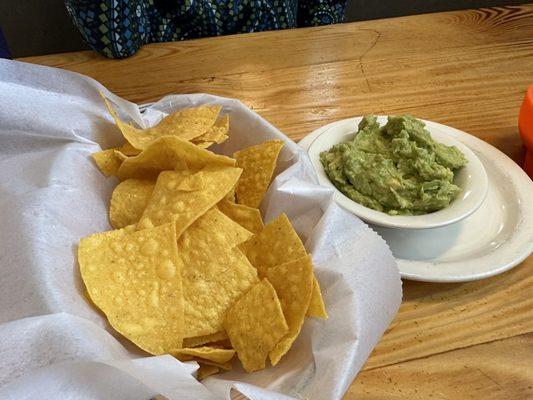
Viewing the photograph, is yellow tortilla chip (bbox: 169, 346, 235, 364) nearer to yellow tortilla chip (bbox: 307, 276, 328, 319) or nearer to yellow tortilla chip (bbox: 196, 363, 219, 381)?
yellow tortilla chip (bbox: 196, 363, 219, 381)

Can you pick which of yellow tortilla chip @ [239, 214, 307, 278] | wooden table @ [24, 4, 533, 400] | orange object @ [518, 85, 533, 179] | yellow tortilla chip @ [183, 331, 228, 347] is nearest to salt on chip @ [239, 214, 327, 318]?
yellow tortilla chip @ [239, 214, 307, 278]

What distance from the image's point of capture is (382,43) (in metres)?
1.74

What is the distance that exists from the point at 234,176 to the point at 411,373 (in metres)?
0.44

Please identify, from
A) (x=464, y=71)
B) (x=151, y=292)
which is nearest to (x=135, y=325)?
(x=151, y=292)

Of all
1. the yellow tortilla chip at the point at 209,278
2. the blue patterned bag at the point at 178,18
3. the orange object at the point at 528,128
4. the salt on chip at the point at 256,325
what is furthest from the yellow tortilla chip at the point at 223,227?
the blue patterned bag at the point at 178,18

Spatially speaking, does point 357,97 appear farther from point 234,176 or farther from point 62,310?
point 62,310

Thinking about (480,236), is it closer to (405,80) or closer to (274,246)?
(274,246)

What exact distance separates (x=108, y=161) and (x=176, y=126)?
0.15 metres

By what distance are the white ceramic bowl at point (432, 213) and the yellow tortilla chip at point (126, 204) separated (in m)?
0.37

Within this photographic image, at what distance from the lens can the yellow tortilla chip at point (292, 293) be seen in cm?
74

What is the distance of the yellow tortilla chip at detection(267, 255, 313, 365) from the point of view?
74 centimetres

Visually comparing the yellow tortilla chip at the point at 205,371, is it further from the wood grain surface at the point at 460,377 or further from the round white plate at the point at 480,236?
the round white plate at the point at 480,236

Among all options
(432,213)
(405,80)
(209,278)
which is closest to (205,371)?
(209,278)

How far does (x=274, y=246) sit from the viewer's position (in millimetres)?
850
